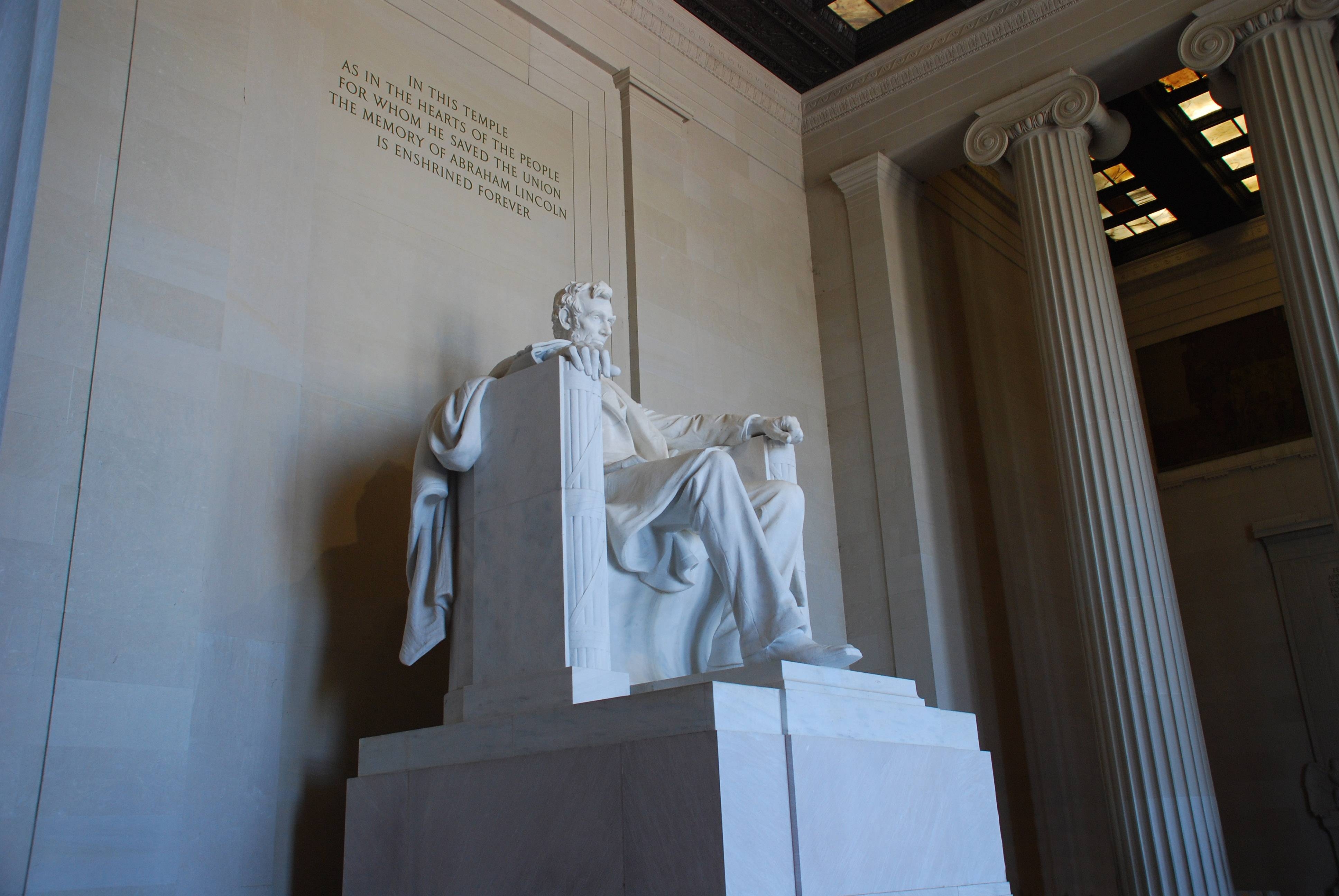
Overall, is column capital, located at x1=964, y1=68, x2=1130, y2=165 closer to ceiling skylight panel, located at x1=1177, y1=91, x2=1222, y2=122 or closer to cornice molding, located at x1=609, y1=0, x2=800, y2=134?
cornice molding, located at x1=609, y1=0, x2=800, y2=134

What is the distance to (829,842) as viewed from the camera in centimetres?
370

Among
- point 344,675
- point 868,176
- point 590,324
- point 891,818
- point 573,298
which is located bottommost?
point 891,818

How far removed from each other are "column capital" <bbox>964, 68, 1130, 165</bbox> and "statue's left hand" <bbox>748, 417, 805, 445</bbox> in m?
4.43

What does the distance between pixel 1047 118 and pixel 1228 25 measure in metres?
1.34

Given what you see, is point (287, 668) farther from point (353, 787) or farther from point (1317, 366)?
point (1317, 366)

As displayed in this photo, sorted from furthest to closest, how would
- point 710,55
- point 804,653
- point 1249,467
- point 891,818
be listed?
1. point 1249,467
2. point 710,55
3. point 804,653
4. point 891,818

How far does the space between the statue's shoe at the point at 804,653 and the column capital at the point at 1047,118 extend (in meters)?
5.82

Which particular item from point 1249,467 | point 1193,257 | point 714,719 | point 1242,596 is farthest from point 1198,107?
point 714,719

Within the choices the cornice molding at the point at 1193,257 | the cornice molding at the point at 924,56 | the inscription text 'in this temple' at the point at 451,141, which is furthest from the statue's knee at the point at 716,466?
the cornice molding at the point at 1193,257

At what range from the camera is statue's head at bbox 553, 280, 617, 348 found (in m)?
5.64

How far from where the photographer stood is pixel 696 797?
11.4 ft

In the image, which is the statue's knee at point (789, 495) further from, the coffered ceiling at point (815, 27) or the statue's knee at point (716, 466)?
the coffered ceiling at point (815, 27)

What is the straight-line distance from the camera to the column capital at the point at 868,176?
9750 millimetres

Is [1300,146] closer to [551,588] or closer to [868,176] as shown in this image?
[868,176]
